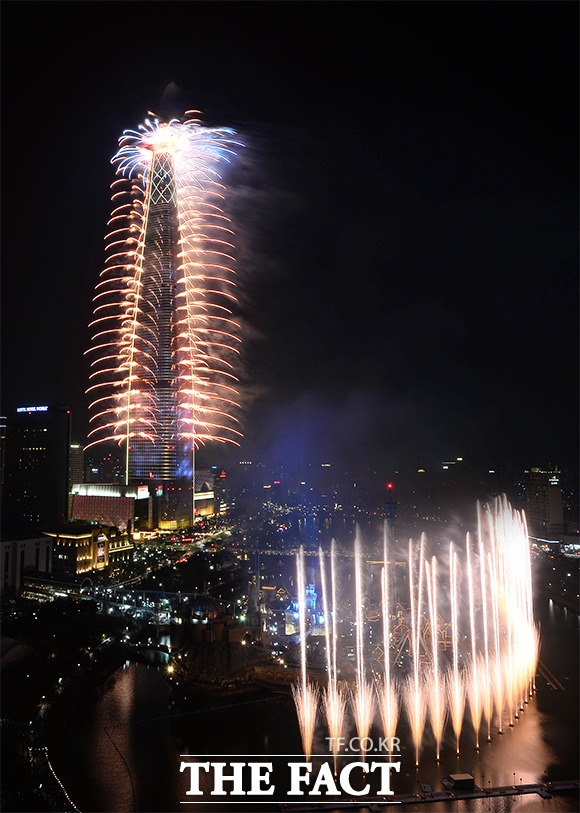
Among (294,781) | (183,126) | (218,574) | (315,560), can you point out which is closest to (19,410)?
(218,574)

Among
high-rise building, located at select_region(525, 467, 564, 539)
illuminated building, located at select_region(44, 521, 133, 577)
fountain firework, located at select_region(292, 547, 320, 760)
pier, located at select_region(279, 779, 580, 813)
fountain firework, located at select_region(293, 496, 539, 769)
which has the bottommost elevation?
pier, located at select_region(279, 779, 580, 813)

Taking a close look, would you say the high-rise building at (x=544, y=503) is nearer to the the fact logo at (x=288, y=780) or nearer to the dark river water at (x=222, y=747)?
the dark river water at (x=222, y=747)

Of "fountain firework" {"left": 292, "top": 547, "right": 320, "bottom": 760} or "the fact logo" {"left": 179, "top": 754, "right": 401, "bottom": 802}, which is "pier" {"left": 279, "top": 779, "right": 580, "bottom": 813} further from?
"fountain firework" {"left": 292, "top": 547, "right": 320, "bottom": 760}

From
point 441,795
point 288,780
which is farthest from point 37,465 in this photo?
point 441,795

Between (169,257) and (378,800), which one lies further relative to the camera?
(169,257)

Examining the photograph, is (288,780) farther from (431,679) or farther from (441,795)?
(431,679)

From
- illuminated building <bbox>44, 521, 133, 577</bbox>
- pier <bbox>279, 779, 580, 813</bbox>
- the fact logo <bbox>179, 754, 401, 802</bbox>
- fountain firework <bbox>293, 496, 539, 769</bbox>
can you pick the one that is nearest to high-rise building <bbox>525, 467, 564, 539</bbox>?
fountain firework <bbox>293, 496, 539, 769</bbox>

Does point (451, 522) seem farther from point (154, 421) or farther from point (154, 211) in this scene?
point (154, 211)
